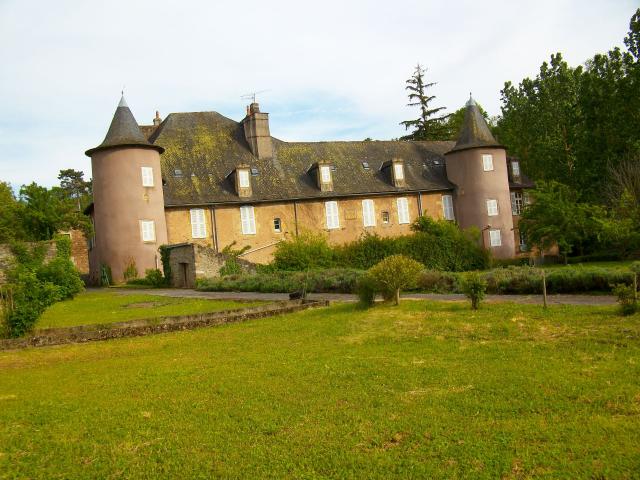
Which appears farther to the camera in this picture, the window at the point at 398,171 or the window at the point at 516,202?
the window at the point at 516,202

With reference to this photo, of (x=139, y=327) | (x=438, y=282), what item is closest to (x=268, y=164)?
(x=438, y=282)

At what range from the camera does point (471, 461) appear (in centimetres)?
569

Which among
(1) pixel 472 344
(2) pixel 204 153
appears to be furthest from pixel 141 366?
(2) pixel 204 153

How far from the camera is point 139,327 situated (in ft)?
50.8

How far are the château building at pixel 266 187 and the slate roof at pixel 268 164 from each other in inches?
2.7

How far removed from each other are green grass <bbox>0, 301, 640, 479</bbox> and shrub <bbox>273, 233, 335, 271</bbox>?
21807 mm

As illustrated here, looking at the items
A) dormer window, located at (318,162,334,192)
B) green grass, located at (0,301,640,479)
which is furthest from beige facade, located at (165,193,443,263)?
green grass, located at (0,301,640,479)

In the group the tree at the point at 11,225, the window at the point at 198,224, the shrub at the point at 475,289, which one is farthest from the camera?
the window at the point at 198,224

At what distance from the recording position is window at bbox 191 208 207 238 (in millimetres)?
37625

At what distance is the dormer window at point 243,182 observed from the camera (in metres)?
38.5

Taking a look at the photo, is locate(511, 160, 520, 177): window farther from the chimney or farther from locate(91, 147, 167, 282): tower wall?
locate(91, 147, 167, 282): tower wall

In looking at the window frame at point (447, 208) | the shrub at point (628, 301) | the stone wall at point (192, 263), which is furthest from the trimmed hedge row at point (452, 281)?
the window frame at point (447, 208)

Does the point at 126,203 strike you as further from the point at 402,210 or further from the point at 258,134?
the point at 402,210

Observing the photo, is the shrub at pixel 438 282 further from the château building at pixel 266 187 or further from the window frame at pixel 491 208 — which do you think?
the window frame at pixel 491 208
